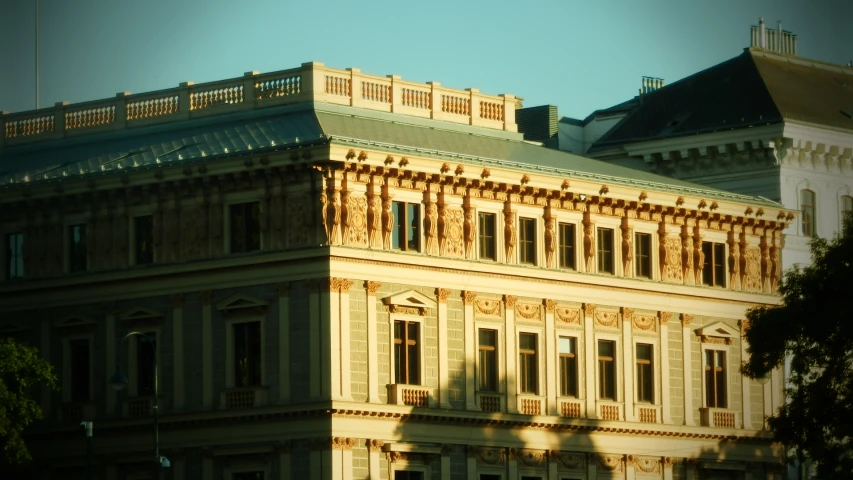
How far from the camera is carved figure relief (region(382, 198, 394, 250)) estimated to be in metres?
82.3

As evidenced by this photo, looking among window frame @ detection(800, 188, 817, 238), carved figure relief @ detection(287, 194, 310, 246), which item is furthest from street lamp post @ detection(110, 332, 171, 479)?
window frame @ detection(800, 188, 817, 238)

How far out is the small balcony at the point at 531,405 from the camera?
284 ft

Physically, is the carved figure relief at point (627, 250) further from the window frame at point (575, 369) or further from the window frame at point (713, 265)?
the window frame at point (713, 265)

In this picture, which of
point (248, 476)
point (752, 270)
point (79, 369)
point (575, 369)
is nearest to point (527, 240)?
point (575, 369)

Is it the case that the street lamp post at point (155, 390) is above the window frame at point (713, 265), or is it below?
below

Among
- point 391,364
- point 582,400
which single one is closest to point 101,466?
point 391,364

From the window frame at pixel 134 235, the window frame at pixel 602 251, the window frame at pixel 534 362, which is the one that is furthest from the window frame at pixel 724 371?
the window frame at pixel 134 235

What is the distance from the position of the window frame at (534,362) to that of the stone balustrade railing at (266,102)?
26.1 ft

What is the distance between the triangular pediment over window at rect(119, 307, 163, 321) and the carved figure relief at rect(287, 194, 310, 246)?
19.4 feet

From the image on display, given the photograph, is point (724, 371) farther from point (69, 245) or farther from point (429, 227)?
point (69, 245)

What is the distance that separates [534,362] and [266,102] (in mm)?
12833

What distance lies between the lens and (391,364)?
81875 mm

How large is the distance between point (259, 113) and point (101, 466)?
509 inches

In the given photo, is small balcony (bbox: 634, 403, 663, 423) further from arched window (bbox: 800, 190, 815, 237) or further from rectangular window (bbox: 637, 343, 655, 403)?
arched window (bbox: 800, 190, 815, 237)
